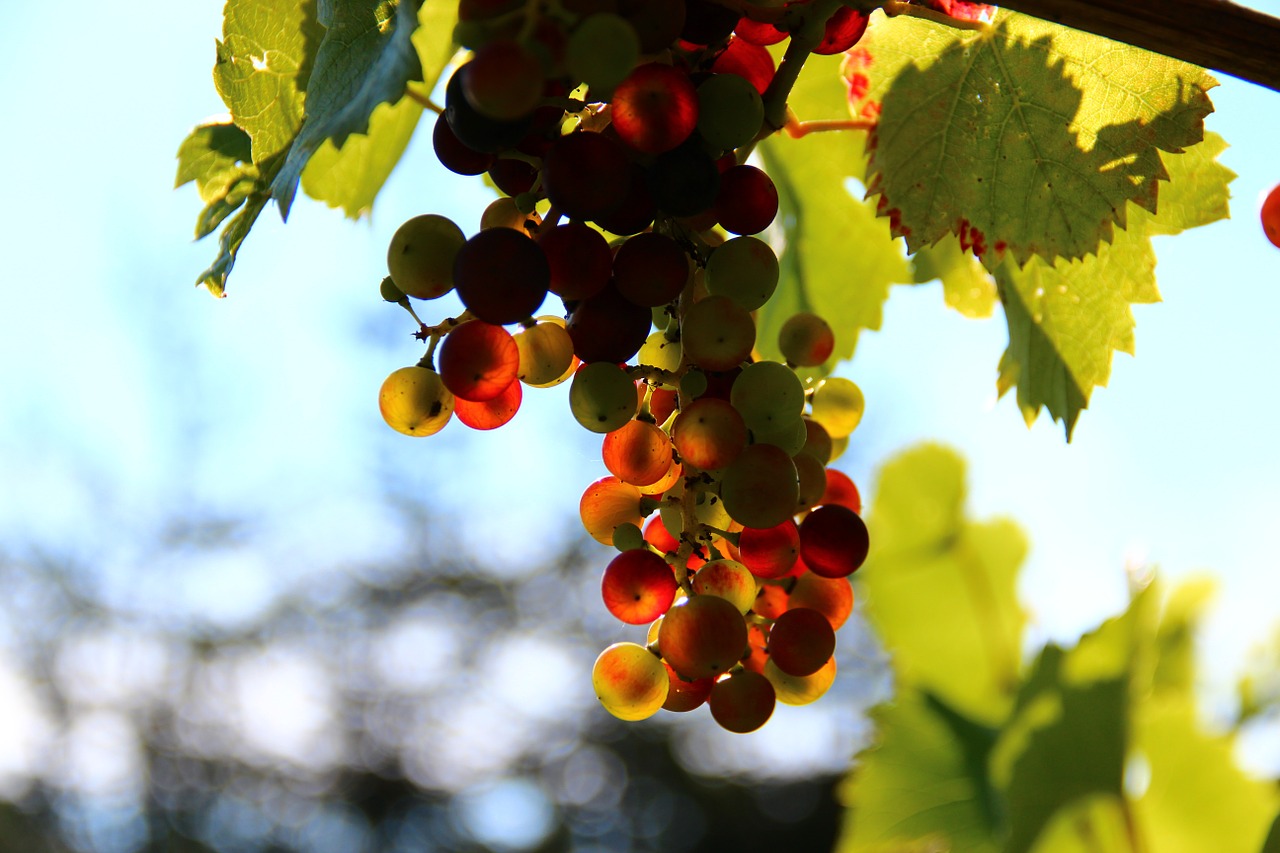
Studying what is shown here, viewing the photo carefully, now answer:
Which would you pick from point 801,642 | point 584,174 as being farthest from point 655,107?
point 801,642

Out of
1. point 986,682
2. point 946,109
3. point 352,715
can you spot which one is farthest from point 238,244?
point 352,715

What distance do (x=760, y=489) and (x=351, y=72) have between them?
22cm

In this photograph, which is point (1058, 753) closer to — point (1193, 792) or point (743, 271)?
point (1193, 792)

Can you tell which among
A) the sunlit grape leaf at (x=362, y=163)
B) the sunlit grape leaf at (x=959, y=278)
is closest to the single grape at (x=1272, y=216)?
the sunlit grape leaf at (x=959, y=278)

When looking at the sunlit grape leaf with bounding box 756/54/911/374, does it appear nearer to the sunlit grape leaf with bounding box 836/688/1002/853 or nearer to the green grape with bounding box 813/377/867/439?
the green grape with bounding box 813/377/867/439

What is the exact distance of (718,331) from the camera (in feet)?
1.34

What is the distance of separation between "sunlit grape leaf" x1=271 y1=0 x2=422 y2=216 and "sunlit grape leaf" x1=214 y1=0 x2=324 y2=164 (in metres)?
0.05

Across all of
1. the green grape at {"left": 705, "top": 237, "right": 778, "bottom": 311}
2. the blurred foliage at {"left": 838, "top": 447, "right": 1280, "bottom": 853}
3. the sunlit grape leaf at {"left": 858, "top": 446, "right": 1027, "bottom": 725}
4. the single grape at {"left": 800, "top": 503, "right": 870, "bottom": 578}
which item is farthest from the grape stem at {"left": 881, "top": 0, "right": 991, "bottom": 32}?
the sunlit grape leaf at {"left": 858, "top": 446, "right": 1027, "bottom": 725}

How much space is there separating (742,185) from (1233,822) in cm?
86

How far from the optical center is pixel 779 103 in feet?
1.36

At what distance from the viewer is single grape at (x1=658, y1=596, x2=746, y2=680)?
0.41m

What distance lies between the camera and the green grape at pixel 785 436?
17.0 inches

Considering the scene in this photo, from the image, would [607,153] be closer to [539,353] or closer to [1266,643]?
[539,353]

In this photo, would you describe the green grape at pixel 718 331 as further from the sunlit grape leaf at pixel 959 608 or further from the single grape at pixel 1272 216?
the sunlit grape leaf at pixel 959 608
